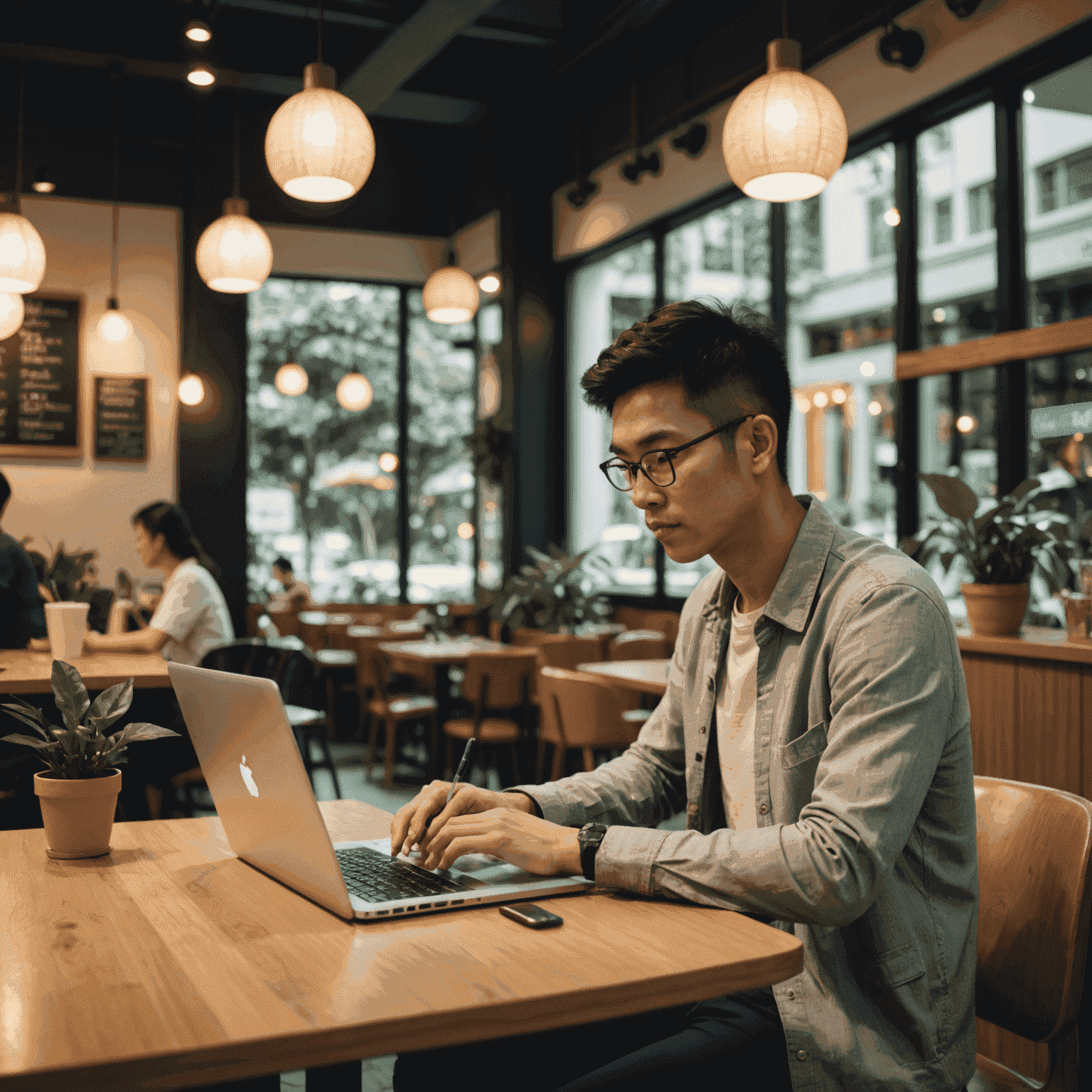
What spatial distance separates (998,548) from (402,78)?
513 cm

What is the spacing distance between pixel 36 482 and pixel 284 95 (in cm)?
342

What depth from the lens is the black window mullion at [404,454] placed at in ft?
30.1

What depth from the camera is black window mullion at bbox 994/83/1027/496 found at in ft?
14.6

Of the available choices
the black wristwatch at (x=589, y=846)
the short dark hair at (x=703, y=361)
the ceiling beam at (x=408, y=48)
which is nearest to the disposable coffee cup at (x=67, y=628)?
the short dark hair at (x=703, y=361)

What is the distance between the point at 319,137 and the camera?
3240mm

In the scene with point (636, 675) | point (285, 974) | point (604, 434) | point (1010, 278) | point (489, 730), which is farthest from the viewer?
point (604, 434)

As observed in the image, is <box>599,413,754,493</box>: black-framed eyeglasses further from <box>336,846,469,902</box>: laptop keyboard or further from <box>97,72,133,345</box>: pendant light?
<box>97,72,133,345</box>: pendant light

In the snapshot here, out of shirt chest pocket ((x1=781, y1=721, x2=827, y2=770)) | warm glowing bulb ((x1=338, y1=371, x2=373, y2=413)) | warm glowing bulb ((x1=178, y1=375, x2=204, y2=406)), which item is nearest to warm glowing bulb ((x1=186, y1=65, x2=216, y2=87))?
warm glowing bulb ((x1=178, y1=375, x2=204, y2=406))

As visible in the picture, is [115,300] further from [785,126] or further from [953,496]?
[953,496]

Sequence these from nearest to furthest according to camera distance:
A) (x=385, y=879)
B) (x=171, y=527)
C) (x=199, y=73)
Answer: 1. (x=385, y=879)
2. (x=171, y=527)
3. (x=199, y=73)

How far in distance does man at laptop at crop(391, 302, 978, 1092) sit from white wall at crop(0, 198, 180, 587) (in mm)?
6885

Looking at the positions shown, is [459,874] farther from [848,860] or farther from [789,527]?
[789,527]

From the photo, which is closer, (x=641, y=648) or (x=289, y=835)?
(x=289, y=835)

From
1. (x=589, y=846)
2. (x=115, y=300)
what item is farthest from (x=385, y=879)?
(x=115, y=300)
